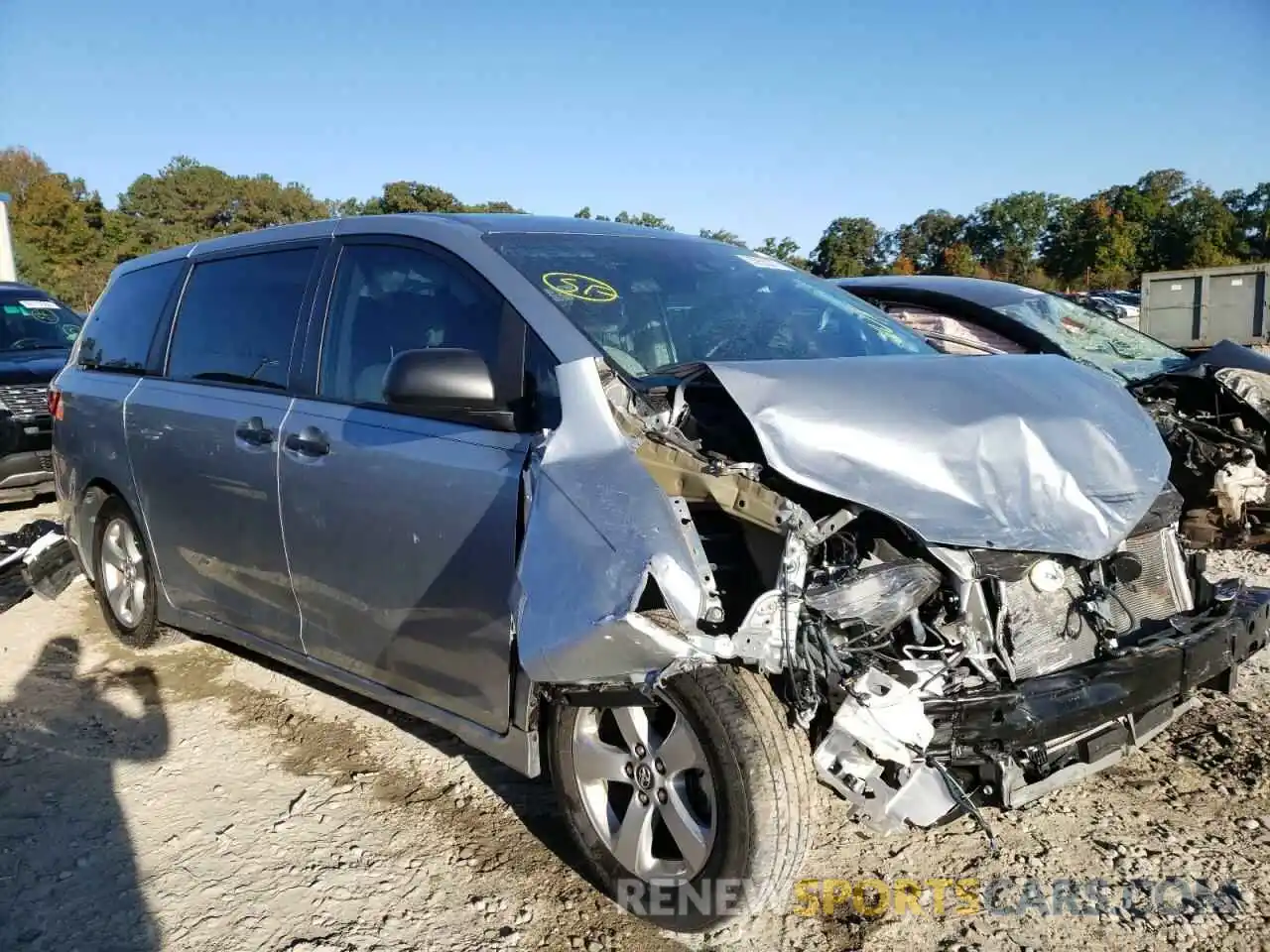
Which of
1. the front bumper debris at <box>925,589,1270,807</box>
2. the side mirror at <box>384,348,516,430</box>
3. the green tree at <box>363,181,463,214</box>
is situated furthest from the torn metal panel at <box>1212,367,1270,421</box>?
the green tree at <box>363,181,463,214</box>

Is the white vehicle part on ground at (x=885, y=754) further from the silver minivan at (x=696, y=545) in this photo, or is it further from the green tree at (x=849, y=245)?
the green tree at (x=849, y=245)

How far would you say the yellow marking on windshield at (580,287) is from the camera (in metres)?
2.86

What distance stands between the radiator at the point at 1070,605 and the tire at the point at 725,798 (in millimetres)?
701

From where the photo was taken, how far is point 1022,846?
9.30ft

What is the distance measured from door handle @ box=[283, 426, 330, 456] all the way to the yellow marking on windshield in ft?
3.04

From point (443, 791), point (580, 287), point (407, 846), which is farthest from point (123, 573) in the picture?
point (580, 287)

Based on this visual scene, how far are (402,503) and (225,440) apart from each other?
43.8 inches

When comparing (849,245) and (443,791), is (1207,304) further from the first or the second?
(849,245)

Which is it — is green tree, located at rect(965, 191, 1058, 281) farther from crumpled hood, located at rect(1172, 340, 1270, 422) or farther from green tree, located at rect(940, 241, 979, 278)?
crumpled hood, located at rect(1172, 340, 1270, 422)

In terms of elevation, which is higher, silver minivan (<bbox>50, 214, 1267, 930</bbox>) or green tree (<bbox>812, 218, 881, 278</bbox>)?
green tree (<bbox>812, 218, 881, 278</bbox>)

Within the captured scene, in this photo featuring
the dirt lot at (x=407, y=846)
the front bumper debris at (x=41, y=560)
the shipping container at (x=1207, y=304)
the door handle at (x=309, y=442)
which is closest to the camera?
the dirt lot at (x=407, y=846)

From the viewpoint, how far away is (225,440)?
3539 mm

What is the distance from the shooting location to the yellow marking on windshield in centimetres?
286

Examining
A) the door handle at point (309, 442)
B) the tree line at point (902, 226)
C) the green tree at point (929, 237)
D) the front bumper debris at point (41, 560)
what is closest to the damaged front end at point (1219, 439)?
the door handle at point (309, 442)
